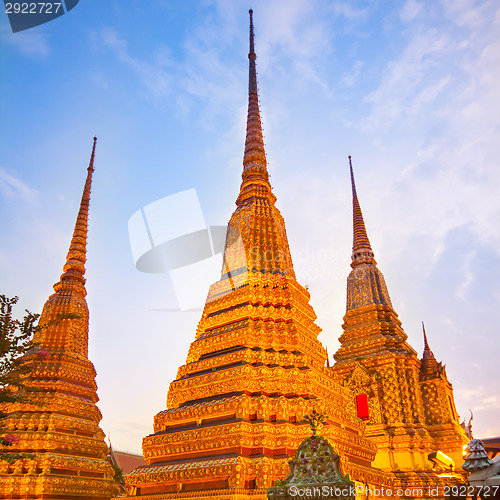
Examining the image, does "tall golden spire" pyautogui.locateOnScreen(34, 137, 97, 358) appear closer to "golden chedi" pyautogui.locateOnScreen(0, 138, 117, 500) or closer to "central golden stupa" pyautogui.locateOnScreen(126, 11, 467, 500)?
"golden chedi" pyautogui.locateOnScreen(0, 138, 117, 500)

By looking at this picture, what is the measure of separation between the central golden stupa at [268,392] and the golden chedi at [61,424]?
4737 mm

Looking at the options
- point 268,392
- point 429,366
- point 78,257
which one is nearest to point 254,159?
point 268,392

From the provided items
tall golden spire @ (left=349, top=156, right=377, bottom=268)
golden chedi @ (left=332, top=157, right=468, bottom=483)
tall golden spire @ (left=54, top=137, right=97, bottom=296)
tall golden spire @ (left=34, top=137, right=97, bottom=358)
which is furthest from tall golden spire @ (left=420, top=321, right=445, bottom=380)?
tall golden spire @ (left=54, top=137, right=97, bottom=296)

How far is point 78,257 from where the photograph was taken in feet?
68.0

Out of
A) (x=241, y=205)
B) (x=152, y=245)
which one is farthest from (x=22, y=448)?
(x=241, y=205)

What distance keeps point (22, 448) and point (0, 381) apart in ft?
32.5

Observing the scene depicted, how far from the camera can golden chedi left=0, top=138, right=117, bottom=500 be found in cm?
1439

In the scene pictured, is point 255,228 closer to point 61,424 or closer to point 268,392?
point 268,392

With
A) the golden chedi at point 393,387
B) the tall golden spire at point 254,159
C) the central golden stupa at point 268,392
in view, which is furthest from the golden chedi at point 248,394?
the golden chedi at point 393,387

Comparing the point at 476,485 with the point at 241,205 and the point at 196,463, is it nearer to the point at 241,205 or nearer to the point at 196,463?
the point at 196,463

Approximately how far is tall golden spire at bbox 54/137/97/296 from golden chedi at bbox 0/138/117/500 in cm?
10

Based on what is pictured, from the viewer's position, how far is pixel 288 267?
14.3 m

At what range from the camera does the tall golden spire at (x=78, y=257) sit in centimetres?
1983

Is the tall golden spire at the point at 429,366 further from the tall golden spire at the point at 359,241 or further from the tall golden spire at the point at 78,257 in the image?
the tall golden spire at the point at 78,257
